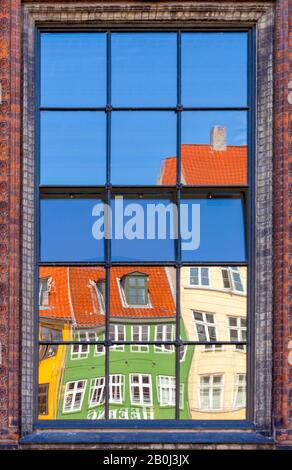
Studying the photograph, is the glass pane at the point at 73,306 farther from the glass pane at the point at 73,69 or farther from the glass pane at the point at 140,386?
the glass pane at the point at 73,69

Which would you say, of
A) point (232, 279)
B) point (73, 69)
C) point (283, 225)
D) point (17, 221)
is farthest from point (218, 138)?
point (17, 221)

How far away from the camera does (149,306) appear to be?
581 centimetres

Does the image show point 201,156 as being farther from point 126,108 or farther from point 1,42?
point 1,42

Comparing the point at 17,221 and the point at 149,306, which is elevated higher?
the point at 17,221

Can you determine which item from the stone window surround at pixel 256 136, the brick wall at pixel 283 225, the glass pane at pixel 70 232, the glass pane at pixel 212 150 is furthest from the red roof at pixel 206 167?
the glass pane at pixel 70 232

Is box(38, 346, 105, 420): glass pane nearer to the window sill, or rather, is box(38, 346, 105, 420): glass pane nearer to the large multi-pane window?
the large multi-pane window

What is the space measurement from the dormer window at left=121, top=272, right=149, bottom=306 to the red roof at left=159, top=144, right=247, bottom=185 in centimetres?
96

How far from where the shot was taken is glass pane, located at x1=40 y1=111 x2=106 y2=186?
5863 mm

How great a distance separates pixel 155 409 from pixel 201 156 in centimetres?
247

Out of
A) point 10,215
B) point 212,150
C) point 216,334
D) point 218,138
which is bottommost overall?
point 216,334

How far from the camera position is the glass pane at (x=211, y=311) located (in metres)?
5.80

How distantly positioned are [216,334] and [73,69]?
293 centimetres

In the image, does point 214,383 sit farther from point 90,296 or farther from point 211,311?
point 90,296

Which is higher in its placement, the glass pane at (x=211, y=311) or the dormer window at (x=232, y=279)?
the dormer window at (x=232, y=279)
